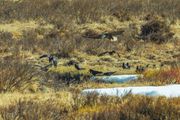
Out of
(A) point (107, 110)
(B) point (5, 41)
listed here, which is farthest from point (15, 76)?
(B) point (5, 41)

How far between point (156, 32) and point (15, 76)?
14.8 metres

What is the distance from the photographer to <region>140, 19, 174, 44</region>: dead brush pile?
77.7 ft

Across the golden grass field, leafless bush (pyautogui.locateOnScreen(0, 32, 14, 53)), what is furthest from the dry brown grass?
leafless bush (pyautogui.locateOnScreen(0, 32, 14, 53))

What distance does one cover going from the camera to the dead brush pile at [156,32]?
77.7ft

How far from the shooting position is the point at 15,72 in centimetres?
1050

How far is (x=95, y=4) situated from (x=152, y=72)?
1683cm

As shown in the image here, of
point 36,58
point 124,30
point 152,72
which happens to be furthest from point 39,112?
point 124,30

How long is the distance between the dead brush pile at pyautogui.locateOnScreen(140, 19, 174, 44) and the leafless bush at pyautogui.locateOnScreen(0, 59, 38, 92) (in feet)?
42.5

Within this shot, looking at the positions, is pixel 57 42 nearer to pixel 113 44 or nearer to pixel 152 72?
pixel 113 44

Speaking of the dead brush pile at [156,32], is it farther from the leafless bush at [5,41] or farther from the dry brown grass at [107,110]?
the dry brown grass at [107,110]

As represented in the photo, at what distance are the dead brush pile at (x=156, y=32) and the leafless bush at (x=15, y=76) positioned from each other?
1296 centimetres

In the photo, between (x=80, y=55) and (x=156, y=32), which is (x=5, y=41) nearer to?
(x=80, y=55)

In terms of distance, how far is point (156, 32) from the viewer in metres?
24.6

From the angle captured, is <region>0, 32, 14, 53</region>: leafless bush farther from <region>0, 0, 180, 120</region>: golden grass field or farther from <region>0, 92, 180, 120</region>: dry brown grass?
<region>0, 92, 180, 120</region>: dry brown grass
